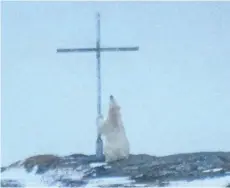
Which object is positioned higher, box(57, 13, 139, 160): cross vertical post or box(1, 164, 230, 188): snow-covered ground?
box(57, 13, 139, 160): cross vertical post

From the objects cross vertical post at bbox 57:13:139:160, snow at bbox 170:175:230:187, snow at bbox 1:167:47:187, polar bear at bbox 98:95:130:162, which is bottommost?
snow at bbox 170:175:230:187

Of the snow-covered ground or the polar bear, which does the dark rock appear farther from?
the polar bear

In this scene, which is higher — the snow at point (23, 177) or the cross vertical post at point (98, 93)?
the cross vertical post at point (98, 93)

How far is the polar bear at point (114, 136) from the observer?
2238 mm

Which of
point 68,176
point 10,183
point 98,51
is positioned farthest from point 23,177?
point 98,51

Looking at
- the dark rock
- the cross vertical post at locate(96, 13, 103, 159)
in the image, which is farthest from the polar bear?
the dark rock

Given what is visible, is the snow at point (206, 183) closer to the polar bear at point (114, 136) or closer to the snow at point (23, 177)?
the polar bear at point (114, 136)

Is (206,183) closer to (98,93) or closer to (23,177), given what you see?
(98,93)

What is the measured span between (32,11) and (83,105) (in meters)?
0.41

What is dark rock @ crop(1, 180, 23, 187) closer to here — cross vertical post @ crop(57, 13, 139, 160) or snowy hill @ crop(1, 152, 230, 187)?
snowy hill @ crop(1, 152, 230, 187)

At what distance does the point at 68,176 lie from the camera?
2.22 meters

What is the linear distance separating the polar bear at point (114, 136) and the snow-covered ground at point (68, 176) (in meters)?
0.09

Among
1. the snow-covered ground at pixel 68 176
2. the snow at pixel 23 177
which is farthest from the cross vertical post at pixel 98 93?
the snow at pixel 23 177

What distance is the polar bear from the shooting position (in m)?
2.24
